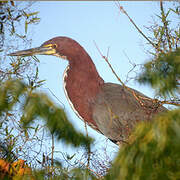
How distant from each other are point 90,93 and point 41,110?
122 cm

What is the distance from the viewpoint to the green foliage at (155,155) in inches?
16.0

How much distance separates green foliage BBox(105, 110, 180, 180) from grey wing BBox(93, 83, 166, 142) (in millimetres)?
1076

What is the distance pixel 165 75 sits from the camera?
1.98ft

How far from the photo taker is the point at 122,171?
1.38 feet

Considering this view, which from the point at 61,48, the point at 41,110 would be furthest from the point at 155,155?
Result: the point at 61,48

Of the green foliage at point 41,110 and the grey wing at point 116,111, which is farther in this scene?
the grey wing at point 116,111

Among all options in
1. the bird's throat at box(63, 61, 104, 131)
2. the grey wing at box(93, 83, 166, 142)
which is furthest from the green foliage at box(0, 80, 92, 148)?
the bird's throat at box(63, 61, 104, 131)

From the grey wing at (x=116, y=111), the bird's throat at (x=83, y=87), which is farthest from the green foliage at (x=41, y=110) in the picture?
the bird's throat at (x=83, y=87)

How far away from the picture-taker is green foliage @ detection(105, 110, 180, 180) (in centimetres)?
41

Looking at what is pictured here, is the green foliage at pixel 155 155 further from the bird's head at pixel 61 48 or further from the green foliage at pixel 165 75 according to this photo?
the bird's head at pixel 61 48

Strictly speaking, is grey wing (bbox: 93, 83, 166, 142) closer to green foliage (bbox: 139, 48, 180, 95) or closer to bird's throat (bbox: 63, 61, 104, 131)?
bird's throat (bbox: 63, 61, 104, 131)

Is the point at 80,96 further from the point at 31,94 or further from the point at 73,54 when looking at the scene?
the point at 31,94

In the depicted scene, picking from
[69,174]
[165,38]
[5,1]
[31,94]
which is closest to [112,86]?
[165,38]

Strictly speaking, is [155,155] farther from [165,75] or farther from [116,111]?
[116,111]
